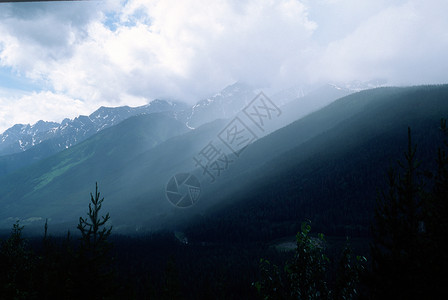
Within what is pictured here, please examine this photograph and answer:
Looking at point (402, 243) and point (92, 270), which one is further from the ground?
point (92, 270)

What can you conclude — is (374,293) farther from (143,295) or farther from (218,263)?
(218,263)

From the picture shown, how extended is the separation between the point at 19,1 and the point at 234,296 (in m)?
101

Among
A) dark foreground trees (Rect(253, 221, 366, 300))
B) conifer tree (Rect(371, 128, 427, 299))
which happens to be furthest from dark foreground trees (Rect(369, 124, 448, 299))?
dark foreground trees (Rect(253, 221, 366, 300))

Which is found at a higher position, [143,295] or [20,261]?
[20,261]

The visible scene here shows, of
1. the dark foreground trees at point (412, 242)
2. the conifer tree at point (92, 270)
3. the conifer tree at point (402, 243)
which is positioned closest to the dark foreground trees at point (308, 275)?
the conifer tree at point (402, 243)

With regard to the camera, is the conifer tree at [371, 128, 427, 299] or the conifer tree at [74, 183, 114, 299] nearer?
the conifer tree at [371, 128, 427, 299]

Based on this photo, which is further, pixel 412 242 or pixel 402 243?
pixel 402 243

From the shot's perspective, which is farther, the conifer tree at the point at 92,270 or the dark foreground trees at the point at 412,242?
the conifer tree at the point at 92,270

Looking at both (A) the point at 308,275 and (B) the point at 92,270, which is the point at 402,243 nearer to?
(A) the point at 308,275

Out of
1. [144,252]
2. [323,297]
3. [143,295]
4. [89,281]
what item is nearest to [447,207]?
[323,297]

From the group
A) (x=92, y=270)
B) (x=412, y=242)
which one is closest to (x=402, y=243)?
(x=412, y=242)

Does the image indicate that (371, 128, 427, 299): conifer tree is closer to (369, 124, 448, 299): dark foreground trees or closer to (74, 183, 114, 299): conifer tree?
(369, 124, 448, 299): dark foreground trees

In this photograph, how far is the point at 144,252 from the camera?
150625mm

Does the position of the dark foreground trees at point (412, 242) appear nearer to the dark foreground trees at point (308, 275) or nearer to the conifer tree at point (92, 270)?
the dark foreground trees at point (308, 275)
